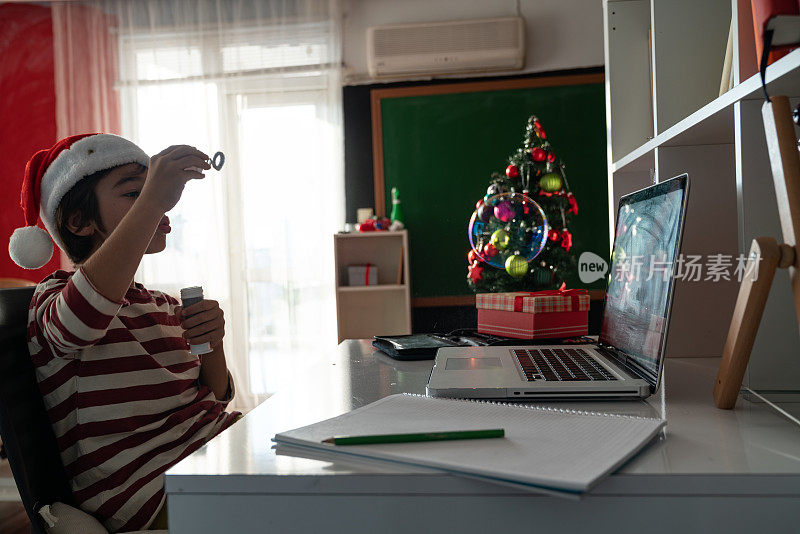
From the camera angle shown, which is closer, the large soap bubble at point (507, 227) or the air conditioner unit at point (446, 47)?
the large soap bubble at point (507, 227)

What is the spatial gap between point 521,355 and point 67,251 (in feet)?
2.85

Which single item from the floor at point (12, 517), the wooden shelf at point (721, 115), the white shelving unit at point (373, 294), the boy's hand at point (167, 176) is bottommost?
the floor at point (12, 517)

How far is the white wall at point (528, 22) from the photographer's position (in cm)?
380

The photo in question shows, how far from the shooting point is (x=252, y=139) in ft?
13.1

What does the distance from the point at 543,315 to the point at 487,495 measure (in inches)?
32.1

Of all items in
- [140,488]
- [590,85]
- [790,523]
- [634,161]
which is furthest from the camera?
[590,85]

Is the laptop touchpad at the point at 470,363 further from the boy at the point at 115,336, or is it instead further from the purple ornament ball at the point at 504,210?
the purple ornament ball at the point at 504,210

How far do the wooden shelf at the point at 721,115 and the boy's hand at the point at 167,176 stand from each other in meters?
0.77

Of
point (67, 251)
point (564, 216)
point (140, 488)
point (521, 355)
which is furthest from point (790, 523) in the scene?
point (564, 216)

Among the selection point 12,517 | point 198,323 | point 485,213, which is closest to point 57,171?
point 198,323

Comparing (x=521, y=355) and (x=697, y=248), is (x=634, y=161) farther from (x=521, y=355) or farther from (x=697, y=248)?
(x=521, y=355)

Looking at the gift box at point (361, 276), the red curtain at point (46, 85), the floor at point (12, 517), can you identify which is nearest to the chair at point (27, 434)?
the floor at point (12, 517)

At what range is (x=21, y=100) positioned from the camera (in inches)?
160

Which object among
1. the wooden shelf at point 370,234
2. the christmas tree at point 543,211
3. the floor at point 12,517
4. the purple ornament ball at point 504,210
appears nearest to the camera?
the purple ornament ball at point 504,210
